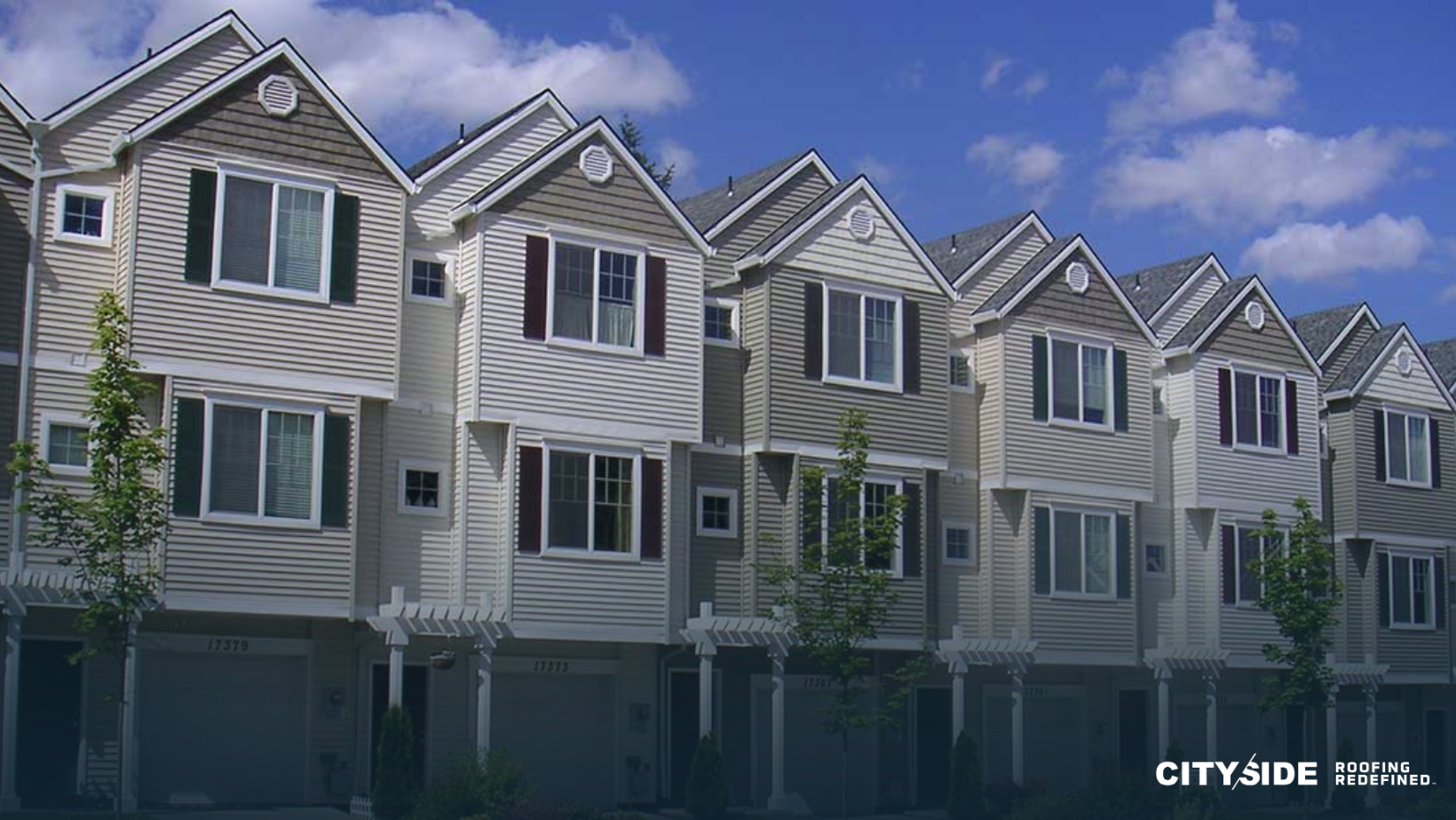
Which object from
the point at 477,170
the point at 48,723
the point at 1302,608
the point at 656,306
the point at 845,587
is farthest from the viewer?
the point at 1302,608

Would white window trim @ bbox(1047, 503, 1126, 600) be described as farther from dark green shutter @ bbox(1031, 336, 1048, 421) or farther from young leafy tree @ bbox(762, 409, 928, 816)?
young leafy tree @ bbox(762, 409, 928, 816)

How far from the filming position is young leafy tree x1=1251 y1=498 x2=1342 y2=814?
121 feet

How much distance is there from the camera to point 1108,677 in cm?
3997

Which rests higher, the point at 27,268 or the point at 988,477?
the point at 27,268

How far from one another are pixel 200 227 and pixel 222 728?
25.7 ft

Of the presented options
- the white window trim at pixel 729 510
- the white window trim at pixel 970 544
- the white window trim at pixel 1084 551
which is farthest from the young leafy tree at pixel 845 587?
the white window trim at pixel 1084 551

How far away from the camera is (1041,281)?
37188mm

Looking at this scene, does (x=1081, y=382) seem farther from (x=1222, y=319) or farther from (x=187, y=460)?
(x=187, y=460)

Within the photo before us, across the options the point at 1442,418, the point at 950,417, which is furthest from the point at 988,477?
the point at 1442,418

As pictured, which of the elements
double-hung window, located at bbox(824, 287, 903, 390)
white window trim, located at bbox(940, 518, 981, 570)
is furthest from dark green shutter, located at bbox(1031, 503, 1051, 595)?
double-hung window, located at bbox(824, 287, 903, 390)

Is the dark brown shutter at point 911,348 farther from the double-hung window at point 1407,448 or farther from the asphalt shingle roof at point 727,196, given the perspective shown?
the double-hung window at point 1407,448

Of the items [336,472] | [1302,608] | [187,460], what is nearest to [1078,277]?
[1302,608]

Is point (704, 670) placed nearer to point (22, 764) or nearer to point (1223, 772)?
point (22, 764)

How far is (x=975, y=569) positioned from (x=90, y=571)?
18.7 metres
